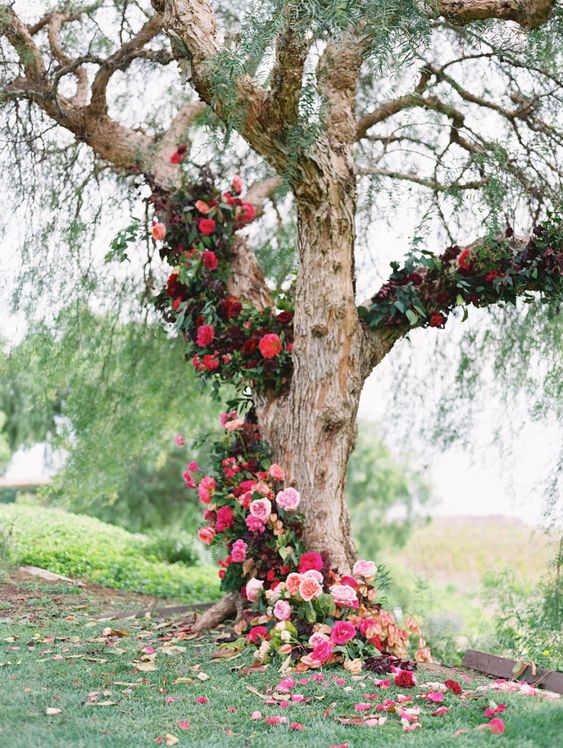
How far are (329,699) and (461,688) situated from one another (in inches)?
22.7

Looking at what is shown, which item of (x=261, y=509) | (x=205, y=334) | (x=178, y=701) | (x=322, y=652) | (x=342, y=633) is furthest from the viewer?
(x=205, y=334)

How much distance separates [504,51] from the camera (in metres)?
3.73

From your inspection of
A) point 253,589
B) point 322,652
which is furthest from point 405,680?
point 253,589

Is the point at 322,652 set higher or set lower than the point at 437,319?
lower

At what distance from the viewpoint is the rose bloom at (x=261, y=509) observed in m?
4.09

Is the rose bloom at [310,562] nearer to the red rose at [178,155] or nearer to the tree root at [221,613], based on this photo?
the tree root at [221,613]

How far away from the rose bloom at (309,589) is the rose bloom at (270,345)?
1.21 m

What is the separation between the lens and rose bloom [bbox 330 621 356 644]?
373 cm

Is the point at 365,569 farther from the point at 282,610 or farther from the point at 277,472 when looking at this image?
the point at 277,472

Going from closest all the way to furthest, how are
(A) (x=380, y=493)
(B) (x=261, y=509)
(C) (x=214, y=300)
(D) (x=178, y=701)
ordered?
(D) (x=178, y=701) < (B) (x=261, y=509) < (C) (x=214, y=300) < (A) (x=380, y=493)

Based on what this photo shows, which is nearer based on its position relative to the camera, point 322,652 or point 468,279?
point 322,652

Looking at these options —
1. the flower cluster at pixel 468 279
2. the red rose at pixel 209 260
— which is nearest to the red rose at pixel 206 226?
the red rose at pixel 209 260

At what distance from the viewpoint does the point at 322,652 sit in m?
3.61

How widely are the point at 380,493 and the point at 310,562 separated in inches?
370
